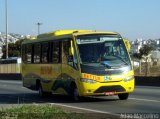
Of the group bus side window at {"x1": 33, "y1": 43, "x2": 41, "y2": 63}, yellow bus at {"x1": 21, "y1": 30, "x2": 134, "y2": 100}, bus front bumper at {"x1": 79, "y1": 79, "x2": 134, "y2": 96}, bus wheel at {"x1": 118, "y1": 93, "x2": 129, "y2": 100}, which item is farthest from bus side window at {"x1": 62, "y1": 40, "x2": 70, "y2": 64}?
bus side window at {"x1": 33, "y1": 43, "x2": 41, "y2": 63}

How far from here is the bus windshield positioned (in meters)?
19.0

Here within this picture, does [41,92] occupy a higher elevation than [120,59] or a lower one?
lower

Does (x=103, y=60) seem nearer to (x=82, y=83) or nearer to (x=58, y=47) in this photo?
(x=82, y=83)

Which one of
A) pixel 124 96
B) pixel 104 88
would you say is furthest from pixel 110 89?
pixel 124 96

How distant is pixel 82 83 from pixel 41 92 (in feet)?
18.5

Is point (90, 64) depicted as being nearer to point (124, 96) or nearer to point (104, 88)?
point (104, 88)

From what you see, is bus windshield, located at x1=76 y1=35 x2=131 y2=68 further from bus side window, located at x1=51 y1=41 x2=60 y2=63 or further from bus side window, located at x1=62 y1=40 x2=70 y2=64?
bus side window, located at x1=51 y1=41 x2=60 y2=63

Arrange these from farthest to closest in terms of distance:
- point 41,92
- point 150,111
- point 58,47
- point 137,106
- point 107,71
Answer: point 41,92, point 58,47, point 107,71, point 137,106, point 150,111

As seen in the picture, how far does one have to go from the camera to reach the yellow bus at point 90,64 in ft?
61.6

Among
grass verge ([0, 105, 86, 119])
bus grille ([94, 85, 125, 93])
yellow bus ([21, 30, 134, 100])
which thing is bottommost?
grass verge ([0, 105, 86, 119])

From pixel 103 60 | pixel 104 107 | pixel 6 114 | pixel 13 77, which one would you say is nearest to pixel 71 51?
pixel 103 60

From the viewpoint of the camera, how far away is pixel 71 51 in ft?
63.7

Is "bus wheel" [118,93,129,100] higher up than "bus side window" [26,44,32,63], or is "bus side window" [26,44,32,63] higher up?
"bus side window" [26,44,32,63]

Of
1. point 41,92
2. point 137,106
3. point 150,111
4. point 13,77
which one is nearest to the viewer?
point 150,111
